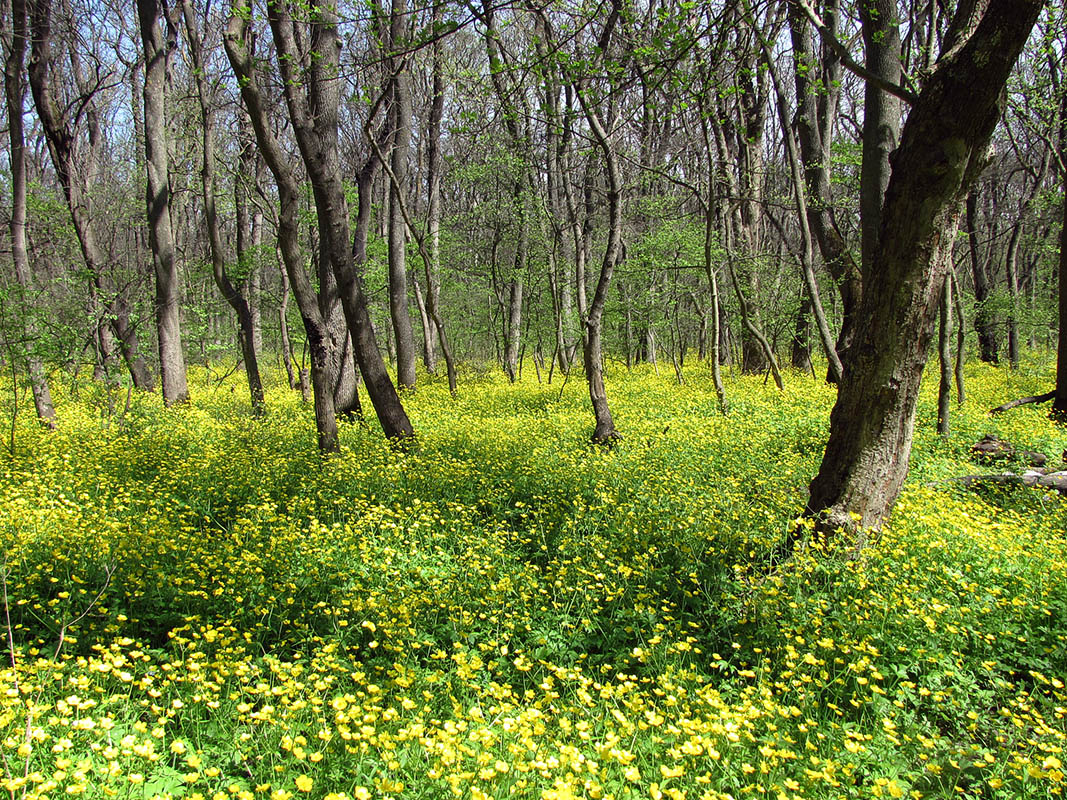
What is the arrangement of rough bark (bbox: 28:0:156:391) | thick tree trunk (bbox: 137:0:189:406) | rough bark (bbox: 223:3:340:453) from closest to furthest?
rough bark (bbox: 223:3:340:453) < rough bark (bbox: 28:0:156:391) < thick tree trunk (bbox: 137:0:189:406)

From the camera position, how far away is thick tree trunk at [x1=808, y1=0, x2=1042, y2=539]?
3455mm

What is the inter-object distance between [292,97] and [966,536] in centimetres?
853

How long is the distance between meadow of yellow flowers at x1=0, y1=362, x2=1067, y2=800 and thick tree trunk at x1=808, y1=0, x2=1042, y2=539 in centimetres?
58

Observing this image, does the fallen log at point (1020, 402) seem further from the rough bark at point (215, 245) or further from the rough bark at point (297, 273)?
the rough bark at point (215, 245)

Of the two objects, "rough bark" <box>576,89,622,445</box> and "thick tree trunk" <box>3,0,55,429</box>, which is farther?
"thick tree trunk" <box>3,0,55,429</box>

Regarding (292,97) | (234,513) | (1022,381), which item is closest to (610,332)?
(1022,381)

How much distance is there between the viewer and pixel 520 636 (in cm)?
368

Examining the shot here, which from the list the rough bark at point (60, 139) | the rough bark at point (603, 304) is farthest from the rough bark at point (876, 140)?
the rough bark at point (60, 139)

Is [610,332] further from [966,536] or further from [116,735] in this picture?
[116,735]

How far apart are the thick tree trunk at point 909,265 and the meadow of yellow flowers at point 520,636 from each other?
1.90 feet

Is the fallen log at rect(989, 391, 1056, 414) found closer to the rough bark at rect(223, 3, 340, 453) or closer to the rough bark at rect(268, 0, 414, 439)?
the rough bark at rect(268, 0, 414, 439)

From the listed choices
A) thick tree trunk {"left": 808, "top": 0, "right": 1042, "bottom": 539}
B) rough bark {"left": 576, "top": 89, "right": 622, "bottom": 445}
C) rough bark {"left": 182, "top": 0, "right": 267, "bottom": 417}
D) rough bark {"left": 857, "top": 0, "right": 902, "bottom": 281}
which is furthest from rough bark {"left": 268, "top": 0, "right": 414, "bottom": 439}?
rough bark {"left": 857, "top": 0, "right": 902, "bottom": 281}

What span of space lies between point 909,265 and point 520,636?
3513 mm

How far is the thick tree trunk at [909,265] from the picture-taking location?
3.46 meters
